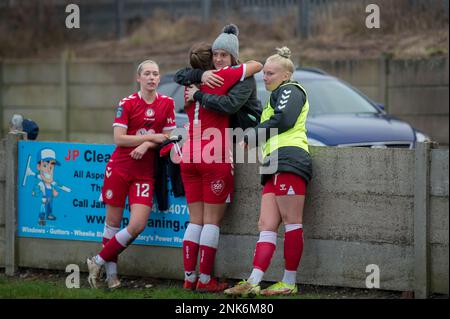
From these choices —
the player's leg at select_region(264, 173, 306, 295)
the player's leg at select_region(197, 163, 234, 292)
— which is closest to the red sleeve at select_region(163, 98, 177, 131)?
the player's leg at select_region(197, 163, 234, 292)

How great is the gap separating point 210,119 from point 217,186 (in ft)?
1.79

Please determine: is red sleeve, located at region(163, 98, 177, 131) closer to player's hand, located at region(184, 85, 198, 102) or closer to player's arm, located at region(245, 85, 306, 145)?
player's hand, located at region(184, 85, 198, 102)

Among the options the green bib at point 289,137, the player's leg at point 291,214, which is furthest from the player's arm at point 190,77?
the player's leg at point 291,214

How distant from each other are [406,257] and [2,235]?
3.89 m

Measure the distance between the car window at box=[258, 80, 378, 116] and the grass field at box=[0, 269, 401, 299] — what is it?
150 inches

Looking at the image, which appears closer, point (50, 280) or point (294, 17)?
point (50, 280)

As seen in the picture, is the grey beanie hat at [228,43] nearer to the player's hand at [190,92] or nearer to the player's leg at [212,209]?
the player's hand at [190,92]

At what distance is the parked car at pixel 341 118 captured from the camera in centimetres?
1055

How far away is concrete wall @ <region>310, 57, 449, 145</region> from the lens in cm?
1542
